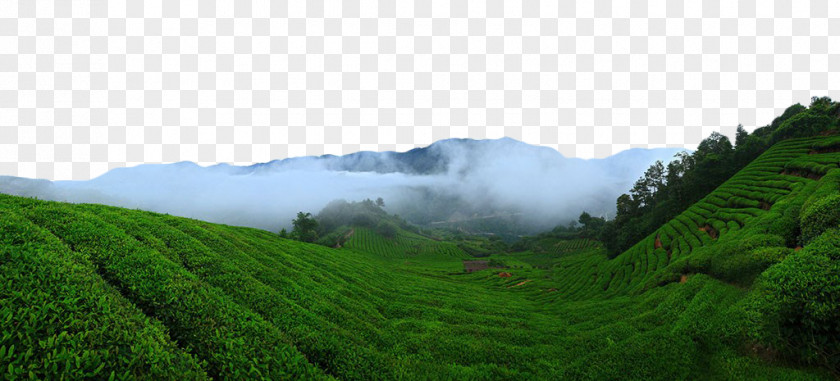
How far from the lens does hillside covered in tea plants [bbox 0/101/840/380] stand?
5.68m

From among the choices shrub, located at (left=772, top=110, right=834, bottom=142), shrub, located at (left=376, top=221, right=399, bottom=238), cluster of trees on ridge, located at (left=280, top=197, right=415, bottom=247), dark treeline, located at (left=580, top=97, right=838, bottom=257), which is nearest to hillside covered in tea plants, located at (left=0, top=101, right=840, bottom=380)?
dark treeline, located at (left=580, top=97, right=838, bottom=257)

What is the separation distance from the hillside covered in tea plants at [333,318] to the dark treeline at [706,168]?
3853 centimetres

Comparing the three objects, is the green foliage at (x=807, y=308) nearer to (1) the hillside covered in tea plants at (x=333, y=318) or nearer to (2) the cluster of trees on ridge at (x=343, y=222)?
(1) the hillside covered in tea plants at (x=333, y=318)

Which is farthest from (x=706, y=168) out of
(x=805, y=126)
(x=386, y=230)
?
(x=386, y=230)

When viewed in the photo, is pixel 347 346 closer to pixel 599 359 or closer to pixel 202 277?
pixel 202 277

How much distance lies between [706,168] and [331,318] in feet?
224

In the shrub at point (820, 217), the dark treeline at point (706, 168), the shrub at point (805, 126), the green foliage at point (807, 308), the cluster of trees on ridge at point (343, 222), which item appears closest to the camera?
the green foliage at point (807, 308)

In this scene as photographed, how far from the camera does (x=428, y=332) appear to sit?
12609 millimetres

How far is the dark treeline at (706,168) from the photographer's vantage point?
142 ft

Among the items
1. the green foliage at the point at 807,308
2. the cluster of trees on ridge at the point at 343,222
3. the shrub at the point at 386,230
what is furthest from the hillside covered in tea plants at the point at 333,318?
the shrub at the point at 386,230

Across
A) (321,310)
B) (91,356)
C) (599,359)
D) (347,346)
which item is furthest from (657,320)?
(91,356)

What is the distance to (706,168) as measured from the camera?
166 ft

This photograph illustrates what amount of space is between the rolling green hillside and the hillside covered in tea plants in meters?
0.05

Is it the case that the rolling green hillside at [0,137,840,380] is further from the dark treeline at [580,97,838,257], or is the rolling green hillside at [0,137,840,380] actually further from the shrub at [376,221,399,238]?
the shrub at [376,221,399,238]
